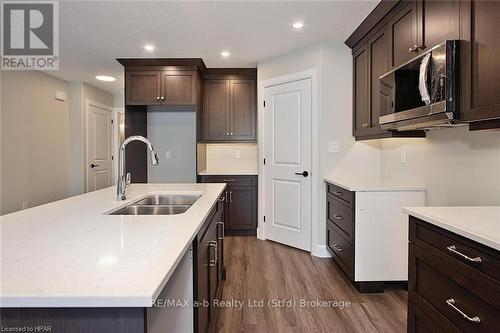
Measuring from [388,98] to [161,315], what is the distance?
7.16ft

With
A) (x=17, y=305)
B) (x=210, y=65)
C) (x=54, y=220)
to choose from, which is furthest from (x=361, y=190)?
(x=210, y=65)

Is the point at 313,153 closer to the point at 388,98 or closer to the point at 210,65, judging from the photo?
the point at 388,98

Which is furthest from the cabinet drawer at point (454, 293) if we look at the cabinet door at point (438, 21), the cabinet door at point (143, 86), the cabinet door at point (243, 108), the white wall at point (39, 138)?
the white wall at point (39, 138)

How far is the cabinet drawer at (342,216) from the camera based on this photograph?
2.56 m

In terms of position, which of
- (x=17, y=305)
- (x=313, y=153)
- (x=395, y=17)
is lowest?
(x=17, y=305)

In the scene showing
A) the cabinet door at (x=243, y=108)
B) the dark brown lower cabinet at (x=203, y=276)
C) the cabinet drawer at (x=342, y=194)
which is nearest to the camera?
the dark brown lower cabinet at (x=203, y=276)

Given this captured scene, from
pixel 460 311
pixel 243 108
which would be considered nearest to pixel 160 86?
pixel 243 108

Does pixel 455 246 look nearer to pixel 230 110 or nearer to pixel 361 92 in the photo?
pixel 361 92

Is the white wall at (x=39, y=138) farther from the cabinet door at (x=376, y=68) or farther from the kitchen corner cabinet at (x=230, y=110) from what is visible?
the cabinet door at (x=376, y=68)

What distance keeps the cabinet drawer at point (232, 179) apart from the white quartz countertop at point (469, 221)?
2.80m

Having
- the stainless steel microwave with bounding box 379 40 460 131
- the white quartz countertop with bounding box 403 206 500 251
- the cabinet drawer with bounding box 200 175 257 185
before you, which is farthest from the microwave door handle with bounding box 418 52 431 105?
the cabinet drawer with bounding box 200 175 257 185

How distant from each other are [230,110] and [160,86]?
1.04m

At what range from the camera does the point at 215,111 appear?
4.52 meters

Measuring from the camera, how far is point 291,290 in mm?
2570
